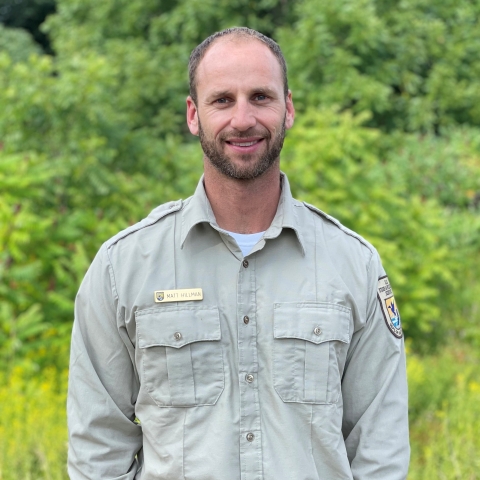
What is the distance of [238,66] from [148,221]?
1.75ft

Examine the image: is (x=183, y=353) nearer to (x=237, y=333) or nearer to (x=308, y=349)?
(x=237, y=333)

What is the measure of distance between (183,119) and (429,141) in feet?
11.7

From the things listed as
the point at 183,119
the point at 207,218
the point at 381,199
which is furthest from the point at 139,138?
the point at 207,218

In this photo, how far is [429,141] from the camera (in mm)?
9766

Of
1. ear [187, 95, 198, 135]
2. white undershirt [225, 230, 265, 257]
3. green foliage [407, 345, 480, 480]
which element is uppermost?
ear [187, 95, 198, 135]

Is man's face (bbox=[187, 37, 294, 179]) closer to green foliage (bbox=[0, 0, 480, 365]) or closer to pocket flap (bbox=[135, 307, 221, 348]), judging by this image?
pocket flap (bbox=[135, 307, 221, 348])

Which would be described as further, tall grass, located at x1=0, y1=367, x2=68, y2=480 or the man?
tall grass, located at x1=0, y1=367, x2=68, y2=480

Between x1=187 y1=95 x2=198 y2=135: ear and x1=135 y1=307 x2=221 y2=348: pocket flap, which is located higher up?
x1=187 y1=95 x2=198 y2=135: ear

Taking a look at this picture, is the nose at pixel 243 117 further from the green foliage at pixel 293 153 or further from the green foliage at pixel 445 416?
the green foliage at pixel 293 153

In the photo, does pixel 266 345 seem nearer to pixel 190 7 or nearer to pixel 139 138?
pixel 139 138

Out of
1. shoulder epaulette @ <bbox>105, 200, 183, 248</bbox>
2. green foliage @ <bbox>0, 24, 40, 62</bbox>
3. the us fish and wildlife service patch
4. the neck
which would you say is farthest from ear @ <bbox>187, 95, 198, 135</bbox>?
green foliage @ <bbox>0, 24, 40, 62</bbox>

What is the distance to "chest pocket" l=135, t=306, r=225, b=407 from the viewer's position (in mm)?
2051

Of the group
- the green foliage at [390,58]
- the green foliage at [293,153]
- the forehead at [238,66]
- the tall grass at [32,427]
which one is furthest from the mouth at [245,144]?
the green foliage at [390,58]

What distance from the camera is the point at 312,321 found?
2.09 metres
